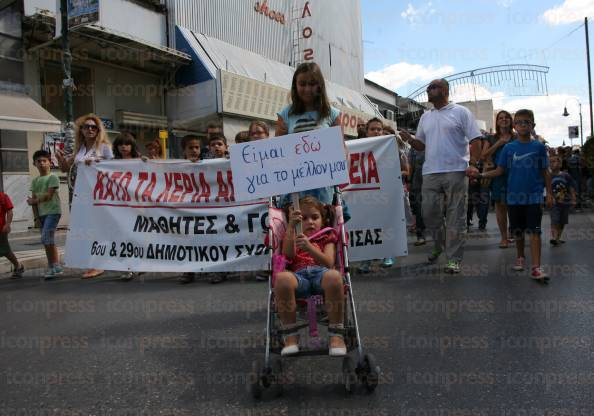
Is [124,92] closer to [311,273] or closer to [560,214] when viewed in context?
[560,214]

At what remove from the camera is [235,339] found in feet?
12.1

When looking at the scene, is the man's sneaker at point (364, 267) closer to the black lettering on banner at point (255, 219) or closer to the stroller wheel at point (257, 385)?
the black lettering on banner at point (255, 219)

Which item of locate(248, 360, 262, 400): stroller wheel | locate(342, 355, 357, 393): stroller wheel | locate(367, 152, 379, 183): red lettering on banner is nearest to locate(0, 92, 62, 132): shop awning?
locate(367, 152, 379, 183): red lettering on banner

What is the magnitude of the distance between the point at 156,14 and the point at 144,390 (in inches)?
595

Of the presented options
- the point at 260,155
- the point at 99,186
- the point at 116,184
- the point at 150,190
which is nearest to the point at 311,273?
the point at 260,155

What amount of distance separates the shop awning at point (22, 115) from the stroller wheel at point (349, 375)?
1069 cm

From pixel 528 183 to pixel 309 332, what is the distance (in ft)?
10.9

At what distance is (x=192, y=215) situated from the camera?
588 cm

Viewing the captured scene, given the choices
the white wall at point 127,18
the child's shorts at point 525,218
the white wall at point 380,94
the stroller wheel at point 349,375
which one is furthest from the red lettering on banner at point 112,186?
the white wall at point 380,94

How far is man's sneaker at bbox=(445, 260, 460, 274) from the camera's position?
18.5 feet

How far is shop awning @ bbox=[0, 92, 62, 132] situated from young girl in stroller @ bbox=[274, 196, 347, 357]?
32.6 feet

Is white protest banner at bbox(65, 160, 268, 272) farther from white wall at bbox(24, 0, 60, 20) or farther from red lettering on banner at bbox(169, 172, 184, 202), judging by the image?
white wall at bbox(24, 0, 60, 20)

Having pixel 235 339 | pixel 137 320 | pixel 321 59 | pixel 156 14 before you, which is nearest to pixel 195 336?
pixel 235 339

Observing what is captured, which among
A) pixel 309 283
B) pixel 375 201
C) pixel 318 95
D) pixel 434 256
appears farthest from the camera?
pixel 434 256
